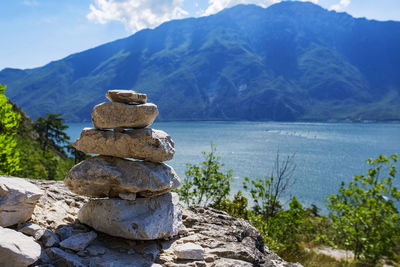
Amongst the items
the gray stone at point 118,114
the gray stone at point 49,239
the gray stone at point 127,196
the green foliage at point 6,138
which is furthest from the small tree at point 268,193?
the green foliage at point 6,138

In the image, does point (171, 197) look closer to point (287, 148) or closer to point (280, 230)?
point (280, 230)

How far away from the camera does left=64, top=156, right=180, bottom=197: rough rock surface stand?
848 cm

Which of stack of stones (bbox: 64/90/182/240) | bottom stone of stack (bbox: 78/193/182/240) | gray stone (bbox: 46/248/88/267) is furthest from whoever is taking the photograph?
stack of stones (bbox: 64/90/182/240)

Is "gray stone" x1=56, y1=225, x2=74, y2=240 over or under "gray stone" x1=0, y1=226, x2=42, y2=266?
under

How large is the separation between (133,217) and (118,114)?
3.00 meters

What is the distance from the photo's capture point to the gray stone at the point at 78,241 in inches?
295

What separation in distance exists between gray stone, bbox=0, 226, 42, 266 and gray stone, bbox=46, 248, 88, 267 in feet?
1.12

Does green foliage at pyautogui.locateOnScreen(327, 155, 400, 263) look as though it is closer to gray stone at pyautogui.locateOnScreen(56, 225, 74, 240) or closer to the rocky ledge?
the rocky ledge

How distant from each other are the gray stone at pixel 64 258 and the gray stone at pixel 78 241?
0.23 meters

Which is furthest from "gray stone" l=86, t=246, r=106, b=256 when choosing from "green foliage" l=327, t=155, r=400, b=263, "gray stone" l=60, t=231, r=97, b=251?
"green foliage" l=327, t=155, r=400, b=263

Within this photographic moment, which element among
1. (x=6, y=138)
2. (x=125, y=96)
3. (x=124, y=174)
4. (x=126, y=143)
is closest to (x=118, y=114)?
(x=125, y=96)

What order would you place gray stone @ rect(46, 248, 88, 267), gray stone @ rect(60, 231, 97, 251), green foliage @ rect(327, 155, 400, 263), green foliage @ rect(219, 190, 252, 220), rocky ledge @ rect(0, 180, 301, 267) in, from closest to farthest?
gray stone @ rect(46, 248, 88, 267)
rocky ledge @ rect(0, 180, 301, 267)
gray stone @ rect(60, 231, 97, 251)
green foliage @ rect(219, 190, 252, 220)
green foliage @ rect(327, 155, 400, 263)

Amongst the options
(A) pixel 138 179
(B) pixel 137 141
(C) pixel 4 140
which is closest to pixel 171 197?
(A) pixel 138 179

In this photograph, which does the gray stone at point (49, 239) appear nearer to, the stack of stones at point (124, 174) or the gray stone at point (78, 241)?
the gray stone at point (78, 241)
